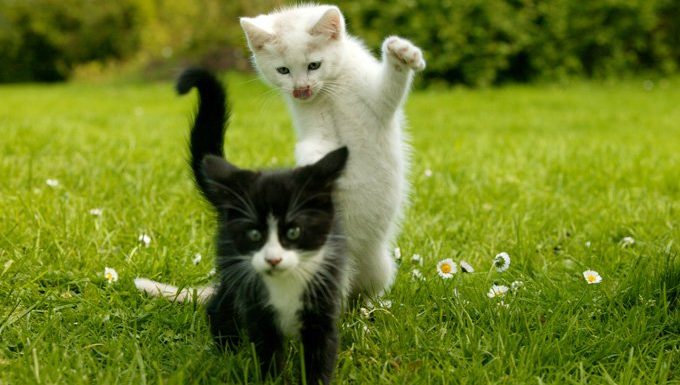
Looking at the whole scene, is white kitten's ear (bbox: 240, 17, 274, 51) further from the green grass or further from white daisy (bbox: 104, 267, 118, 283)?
white daisy (bbox: 104, 267, 118, 283)

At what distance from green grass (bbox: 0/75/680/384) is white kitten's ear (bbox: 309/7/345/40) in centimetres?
61

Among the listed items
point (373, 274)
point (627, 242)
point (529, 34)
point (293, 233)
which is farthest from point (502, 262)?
point (529, 34)

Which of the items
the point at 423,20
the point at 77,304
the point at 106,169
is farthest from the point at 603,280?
the point at 423,20

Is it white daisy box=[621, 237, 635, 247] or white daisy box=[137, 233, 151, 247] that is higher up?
white daisy box=[137, 233, 151, 247]

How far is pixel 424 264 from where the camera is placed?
3059mm

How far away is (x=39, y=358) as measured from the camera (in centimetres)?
209

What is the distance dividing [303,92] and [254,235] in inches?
28.3

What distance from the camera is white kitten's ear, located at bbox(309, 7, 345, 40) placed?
2471mm

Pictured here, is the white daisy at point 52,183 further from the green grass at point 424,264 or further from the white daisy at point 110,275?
the white daisy at point 110,275

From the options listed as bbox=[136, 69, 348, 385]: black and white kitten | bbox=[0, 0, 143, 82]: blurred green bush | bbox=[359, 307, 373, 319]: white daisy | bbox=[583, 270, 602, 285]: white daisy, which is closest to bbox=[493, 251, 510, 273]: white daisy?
bbox=[583, 270, 602, 285]: white daisy

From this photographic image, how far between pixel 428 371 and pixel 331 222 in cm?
52

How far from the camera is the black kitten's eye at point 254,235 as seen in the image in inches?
76.7

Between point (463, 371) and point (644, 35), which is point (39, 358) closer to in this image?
point (463, 371)

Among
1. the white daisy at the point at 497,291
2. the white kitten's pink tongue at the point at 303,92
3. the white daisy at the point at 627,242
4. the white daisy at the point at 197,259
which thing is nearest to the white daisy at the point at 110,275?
the white daisy at the point at 197,259
